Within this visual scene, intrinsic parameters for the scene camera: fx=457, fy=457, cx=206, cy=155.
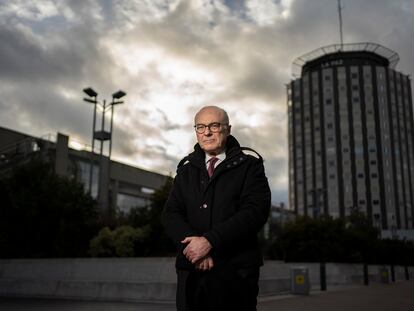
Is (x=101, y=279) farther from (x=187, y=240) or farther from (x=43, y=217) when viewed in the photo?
(x=187, y=240)

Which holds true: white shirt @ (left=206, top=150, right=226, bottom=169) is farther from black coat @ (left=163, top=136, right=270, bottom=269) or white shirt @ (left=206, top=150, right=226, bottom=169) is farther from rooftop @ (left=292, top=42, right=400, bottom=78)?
rooftop @ (left=292, top=42, right=400, bottom=78)

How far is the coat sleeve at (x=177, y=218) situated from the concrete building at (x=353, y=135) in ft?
302

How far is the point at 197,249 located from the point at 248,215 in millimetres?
388

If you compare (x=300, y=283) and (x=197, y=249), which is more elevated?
(x=197, y=249)

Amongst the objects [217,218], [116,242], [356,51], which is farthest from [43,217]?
[356,51]

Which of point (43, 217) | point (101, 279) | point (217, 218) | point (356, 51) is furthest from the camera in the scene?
point (356, 51)

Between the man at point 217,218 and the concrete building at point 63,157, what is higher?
the concrete building at point 63,157

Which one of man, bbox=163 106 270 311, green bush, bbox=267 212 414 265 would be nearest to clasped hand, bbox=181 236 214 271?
man, bbox=163 106 270 311

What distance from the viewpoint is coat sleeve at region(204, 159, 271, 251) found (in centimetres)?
265

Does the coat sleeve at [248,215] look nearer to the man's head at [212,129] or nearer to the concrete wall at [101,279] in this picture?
the man's head at [212,129]

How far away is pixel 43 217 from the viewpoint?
19703 millimetres

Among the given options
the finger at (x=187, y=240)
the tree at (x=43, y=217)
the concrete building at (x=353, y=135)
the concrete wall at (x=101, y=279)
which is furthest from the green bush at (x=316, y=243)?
the concrete building at (x=353, y=135)

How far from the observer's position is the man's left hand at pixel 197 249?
259 cm

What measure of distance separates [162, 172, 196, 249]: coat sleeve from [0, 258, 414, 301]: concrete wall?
993cm
